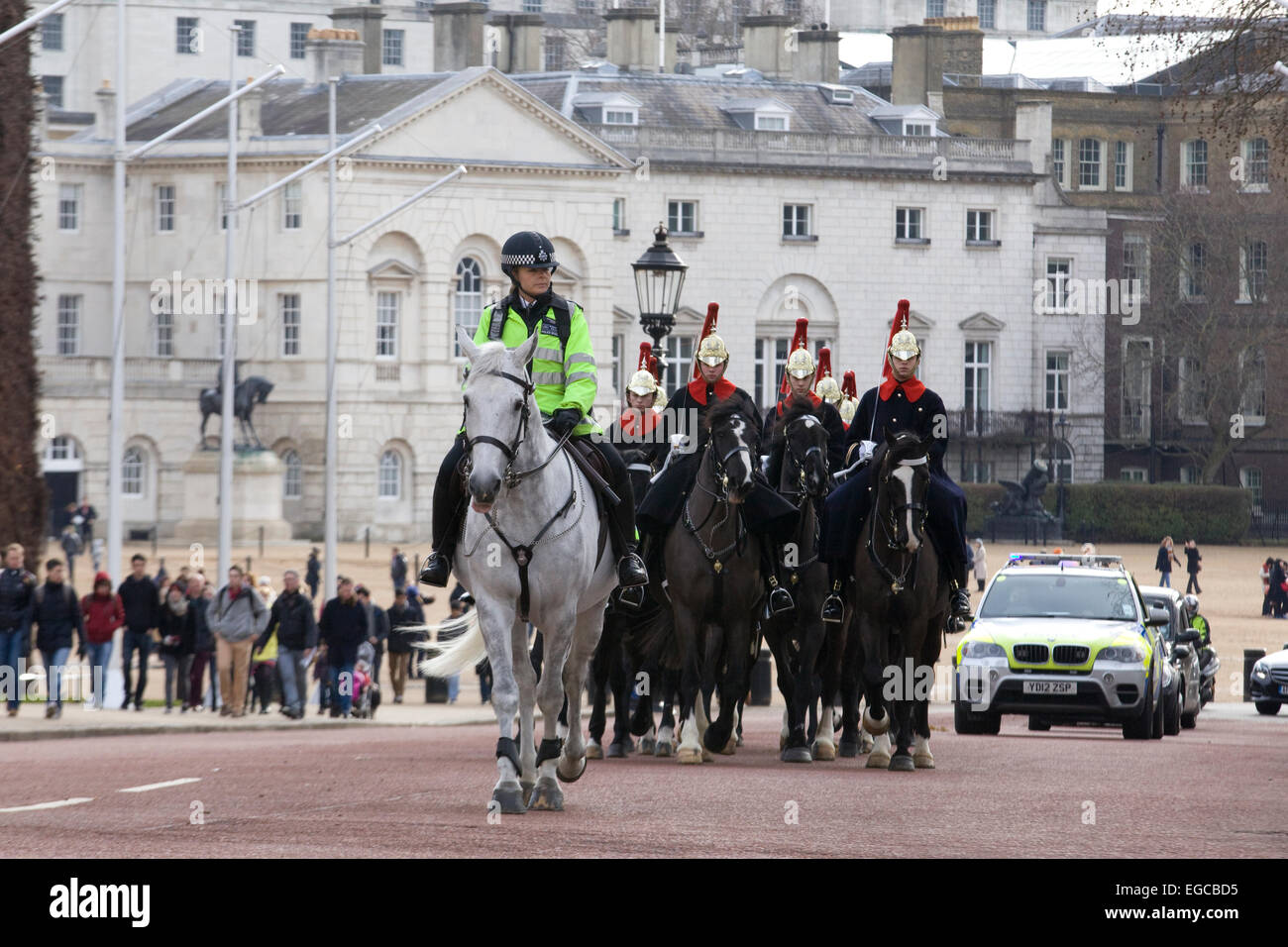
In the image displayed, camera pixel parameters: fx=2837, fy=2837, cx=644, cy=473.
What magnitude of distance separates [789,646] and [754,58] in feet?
248

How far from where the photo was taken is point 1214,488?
87.9m

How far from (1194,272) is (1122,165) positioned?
29.5ft

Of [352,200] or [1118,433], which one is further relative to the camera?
[1118,433]

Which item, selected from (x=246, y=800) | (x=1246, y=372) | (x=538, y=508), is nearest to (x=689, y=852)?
(x=538, y=508)

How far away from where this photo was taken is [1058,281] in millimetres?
95812

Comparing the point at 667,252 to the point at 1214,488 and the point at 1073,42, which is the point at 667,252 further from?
the point at 1073,42

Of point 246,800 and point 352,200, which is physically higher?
point 352,200

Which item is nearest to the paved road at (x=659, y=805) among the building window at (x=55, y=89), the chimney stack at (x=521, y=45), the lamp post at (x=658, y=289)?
the lamp post at (x=658, y=289)

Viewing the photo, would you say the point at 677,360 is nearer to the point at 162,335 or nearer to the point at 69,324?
the point at 162,335

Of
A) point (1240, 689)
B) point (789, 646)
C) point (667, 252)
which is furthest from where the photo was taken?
point (1240, 689)

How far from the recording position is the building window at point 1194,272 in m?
95.4

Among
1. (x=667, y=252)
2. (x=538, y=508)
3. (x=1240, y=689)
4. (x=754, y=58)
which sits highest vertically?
(x=754, y=58)

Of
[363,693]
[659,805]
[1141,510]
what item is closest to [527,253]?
[659,805]

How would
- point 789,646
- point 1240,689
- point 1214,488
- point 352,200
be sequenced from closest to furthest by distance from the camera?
point 789,646
point 1240,689
point 352,200
point 1214,488
